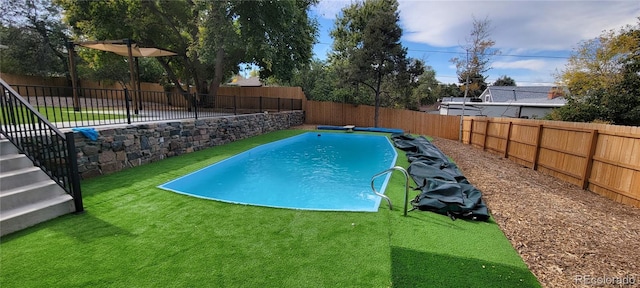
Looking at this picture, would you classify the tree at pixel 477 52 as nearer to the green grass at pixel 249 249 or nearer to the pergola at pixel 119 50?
the green grass at pixel 249 249

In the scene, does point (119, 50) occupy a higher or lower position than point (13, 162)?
higher

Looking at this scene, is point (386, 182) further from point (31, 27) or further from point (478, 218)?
point (31, 27)

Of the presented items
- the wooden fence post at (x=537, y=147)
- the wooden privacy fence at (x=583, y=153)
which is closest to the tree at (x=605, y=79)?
the wooden privacy fence at (x=583, y=153)

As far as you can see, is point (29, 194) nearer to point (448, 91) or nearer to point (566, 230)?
point (566, 230)

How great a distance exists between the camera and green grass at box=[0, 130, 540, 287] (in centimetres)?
240

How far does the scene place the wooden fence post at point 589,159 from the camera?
5246 mm

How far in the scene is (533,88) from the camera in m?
25.5

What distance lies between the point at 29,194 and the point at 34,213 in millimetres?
320

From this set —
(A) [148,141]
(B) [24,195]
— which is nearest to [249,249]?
(B) [24,195]

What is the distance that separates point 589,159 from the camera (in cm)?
534

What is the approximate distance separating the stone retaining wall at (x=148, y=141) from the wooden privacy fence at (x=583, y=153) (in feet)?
31.5

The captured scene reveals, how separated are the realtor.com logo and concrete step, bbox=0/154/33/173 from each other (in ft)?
21.5

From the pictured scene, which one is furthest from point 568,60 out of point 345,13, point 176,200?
point 176,200

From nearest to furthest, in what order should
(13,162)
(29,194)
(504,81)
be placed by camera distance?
(29,194), (13,162), (504,81)
